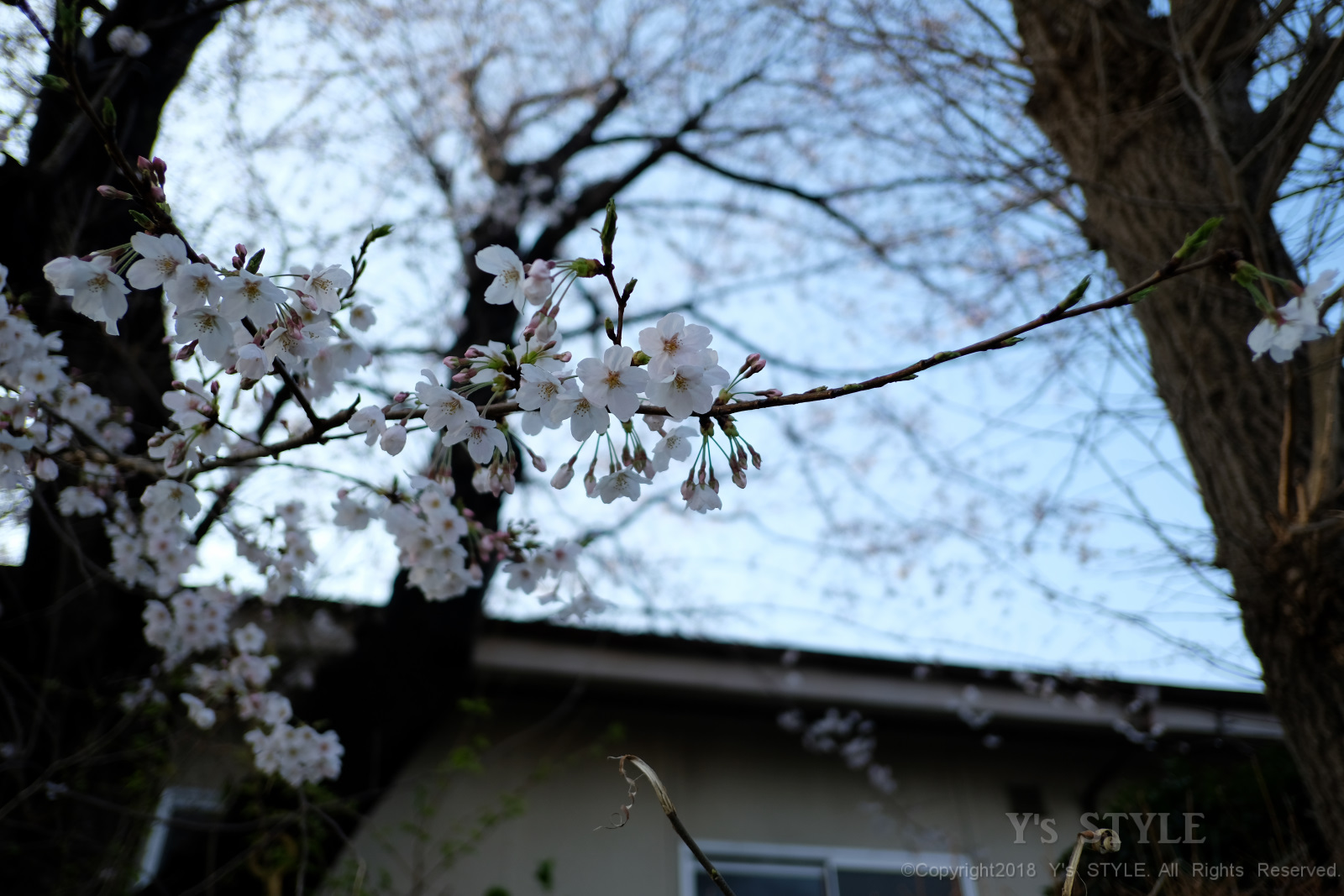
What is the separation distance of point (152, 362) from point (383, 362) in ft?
5.67

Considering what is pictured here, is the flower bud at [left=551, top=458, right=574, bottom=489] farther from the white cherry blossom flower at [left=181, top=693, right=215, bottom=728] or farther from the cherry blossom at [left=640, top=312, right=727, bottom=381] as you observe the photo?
the white cherry blossom flower at [left=181, top=693, right=215, bottom=728]

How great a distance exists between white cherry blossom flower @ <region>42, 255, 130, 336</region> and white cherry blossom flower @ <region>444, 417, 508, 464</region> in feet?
1.89

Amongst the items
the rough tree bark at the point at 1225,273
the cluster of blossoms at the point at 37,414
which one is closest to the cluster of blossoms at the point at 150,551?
the cluster of blossoms at the point at 37,414

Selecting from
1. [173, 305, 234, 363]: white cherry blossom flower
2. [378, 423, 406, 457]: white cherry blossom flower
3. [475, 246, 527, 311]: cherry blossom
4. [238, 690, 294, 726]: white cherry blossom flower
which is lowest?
[238, 690, 294, 726]: white cherry blossom flower

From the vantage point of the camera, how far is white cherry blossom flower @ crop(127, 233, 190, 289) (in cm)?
136

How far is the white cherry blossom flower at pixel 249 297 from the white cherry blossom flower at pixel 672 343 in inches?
24.0

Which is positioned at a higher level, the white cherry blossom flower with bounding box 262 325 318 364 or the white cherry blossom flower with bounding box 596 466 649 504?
the white cherry blossom flower with bounding box 262 325 318 364

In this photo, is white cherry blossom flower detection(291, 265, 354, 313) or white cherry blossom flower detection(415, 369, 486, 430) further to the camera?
white cherry blossom flower detection(291, 265, 354, 313)

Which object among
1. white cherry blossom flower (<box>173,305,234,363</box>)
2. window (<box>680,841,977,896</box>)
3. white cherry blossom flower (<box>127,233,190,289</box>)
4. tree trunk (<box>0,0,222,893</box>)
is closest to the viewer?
white cherry blossom flower (<box>127,233,190,289</box>)

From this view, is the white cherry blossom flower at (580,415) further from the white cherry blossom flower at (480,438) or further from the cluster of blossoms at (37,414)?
the cluster of blossoms at (37,414)

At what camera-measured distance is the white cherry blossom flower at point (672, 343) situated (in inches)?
53.3

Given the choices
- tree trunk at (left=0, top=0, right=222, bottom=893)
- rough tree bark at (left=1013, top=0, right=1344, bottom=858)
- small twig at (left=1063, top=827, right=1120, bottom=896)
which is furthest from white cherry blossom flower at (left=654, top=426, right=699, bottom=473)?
tree trunk at (left=0, top=0, right=222, bottom=893)

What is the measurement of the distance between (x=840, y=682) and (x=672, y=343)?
150 inches

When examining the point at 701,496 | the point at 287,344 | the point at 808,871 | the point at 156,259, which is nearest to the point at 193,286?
the point at 156,259
